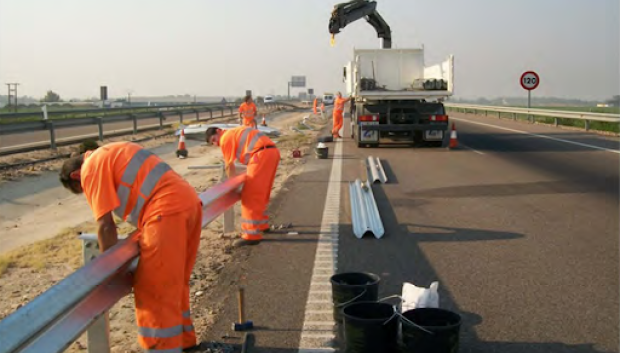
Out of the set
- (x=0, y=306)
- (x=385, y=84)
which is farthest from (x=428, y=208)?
(x=385, y=84)

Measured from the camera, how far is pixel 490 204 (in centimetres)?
1005

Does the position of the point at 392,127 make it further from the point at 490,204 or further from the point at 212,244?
the point at 212,244

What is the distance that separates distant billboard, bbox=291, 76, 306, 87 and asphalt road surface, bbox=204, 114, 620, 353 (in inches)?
6476

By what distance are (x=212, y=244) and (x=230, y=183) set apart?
90cm

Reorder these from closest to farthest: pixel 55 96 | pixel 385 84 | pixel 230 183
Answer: pixel 230 183 → pixel 385 84 → pixel 55 96

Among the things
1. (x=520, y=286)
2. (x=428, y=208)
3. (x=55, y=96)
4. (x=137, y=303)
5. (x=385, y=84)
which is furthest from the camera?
(x=55, y=96)

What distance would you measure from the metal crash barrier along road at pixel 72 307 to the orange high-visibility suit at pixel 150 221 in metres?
0.13

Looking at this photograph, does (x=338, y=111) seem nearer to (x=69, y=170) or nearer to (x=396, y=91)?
(x=396, y=91)

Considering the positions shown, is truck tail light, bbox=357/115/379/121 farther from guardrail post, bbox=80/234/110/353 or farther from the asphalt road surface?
guardrail post, bbox=80/234/110/353

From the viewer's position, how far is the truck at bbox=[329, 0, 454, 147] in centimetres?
1972

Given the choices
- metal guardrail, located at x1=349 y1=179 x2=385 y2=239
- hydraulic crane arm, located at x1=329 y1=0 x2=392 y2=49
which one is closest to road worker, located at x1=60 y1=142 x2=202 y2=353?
metal guardrail, located at x1=349 y1=179 x2=385 y2=239

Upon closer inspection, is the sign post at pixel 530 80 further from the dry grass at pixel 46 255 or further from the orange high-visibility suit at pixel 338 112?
the dry grass at pixel 46 255

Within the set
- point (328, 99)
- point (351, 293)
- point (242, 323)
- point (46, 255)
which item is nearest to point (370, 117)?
point (46, 255)

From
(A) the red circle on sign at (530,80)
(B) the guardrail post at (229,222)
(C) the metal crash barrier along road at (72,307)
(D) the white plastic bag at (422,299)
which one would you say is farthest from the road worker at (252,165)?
(A) the red circle on sign at (530,80)
